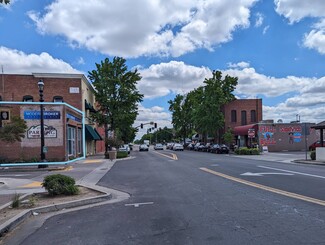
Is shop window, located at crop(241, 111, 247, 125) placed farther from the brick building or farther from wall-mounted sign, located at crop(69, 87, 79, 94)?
wall-mounted sign, located at crop(69, 87, 79, 94)

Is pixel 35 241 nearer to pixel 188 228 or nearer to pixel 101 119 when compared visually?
pixel 188 228

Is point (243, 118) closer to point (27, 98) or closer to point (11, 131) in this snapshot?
point (27, 98)

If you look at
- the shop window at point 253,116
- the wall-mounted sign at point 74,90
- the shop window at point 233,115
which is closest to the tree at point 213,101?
the shop window at point 233,115

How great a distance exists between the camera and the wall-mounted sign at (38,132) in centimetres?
2781

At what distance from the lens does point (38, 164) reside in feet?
81.1

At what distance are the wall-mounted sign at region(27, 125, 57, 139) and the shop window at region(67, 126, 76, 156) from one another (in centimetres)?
244

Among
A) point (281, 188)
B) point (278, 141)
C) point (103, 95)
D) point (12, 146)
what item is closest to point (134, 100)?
point (103, 95)

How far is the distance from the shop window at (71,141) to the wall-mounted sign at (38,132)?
2443 mm

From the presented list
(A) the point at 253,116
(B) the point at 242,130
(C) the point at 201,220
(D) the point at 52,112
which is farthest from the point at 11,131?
(A) the point at 253,116

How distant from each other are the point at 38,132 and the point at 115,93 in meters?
17.6

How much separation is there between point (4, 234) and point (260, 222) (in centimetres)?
510

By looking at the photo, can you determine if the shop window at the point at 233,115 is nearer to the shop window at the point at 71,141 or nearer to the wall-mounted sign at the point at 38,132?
the shop window at the point at 71,141

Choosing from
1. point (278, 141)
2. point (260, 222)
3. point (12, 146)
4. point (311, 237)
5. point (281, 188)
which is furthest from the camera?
point (278, 141)

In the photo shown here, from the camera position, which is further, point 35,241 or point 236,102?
point 236,102
